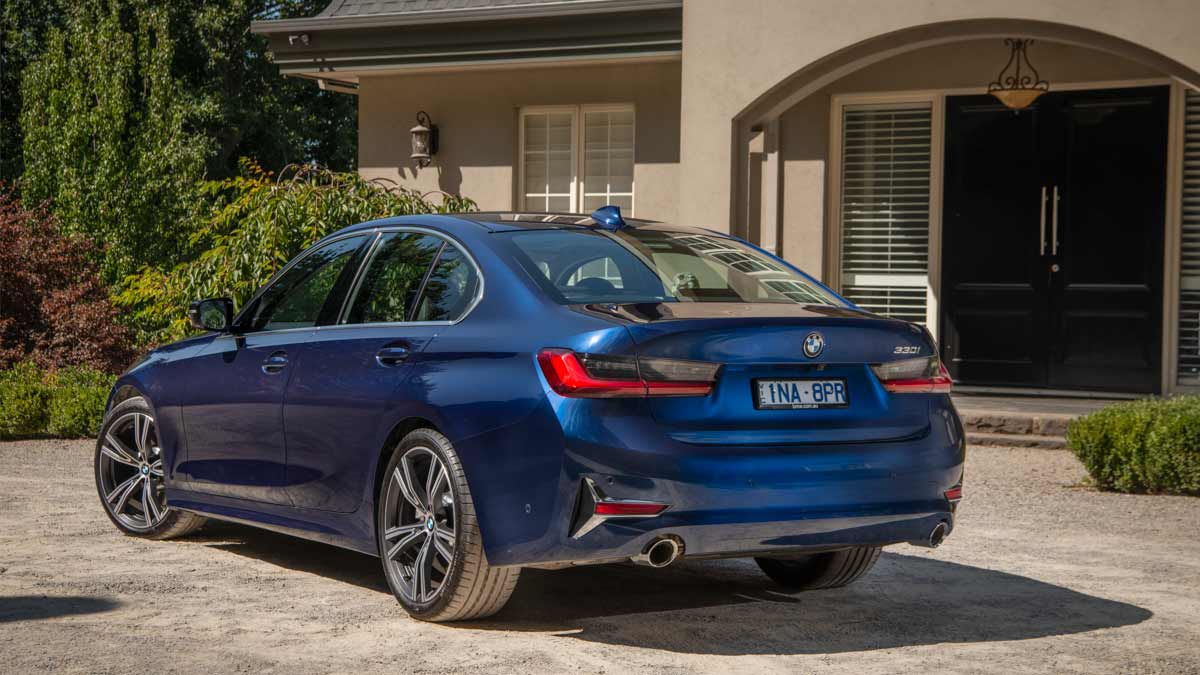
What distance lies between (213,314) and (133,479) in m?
1.17

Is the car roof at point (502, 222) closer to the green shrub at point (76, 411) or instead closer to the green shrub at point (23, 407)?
the green shrub at point (76, 411)

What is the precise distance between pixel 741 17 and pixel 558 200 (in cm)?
373

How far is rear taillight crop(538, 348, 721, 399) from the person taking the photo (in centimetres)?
501

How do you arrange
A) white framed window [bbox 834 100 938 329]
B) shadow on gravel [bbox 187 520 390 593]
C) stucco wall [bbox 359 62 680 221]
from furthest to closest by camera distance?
stucco wall [bbox 359 62 680 221], white framed window [bbox 834 100 938 329], shadow on gravel [bbox 187 520 390 593]

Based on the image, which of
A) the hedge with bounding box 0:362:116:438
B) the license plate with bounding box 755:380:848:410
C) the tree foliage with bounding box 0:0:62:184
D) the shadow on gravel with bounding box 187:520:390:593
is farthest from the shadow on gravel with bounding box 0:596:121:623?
the tree foliage with bounding box 0:0:62:184

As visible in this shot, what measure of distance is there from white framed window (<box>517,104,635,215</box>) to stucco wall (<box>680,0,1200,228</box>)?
2559mm

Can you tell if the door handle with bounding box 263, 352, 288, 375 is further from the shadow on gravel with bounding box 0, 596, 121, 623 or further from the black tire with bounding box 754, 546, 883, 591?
the black tire with bounding box 754, 546, 883, 591

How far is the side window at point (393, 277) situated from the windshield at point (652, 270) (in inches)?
17.6

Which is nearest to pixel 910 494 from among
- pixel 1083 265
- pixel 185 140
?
pixel 1083 265

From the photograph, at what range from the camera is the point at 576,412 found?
498cm

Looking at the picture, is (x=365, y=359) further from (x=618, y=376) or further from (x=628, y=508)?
(x=628, y=508)

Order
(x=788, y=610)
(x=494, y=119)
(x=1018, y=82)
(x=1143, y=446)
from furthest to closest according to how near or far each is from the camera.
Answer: (x=494, y=119), (x=1018, y=82), (x=1143, y=446), (x=788, y=610)

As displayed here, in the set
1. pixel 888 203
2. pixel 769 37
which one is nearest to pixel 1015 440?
pixel 888 203

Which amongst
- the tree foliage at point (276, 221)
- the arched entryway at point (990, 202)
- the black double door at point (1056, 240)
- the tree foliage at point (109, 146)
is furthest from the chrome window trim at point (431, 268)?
the tree foliage at point (109, 146)
